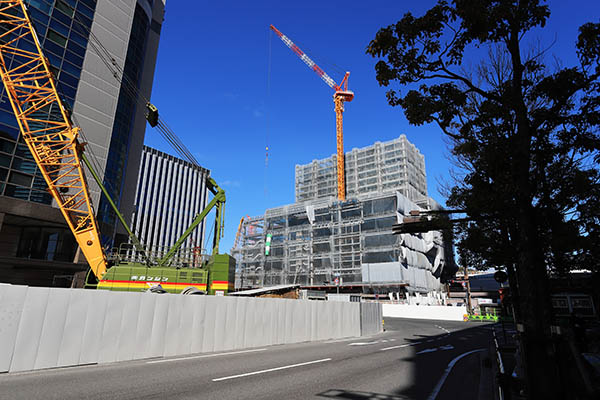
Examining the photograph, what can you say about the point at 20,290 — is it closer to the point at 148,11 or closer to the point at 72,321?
the point at 72,321

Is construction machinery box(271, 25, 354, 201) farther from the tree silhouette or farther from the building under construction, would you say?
the tree silhouette

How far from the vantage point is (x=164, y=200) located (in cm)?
12681

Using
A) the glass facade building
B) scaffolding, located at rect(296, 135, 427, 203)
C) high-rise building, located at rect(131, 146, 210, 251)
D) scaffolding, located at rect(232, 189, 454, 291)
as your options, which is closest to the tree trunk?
the glass facade building

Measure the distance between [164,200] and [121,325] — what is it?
125869 mm

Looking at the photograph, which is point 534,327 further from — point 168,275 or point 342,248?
point 342,248

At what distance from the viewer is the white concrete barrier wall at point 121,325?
8320 mm

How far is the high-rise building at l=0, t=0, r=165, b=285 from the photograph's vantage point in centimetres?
2733

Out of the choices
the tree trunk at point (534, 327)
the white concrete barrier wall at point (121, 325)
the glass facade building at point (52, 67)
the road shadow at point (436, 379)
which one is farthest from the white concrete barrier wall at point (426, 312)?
the glass facade building at point (52, 67)

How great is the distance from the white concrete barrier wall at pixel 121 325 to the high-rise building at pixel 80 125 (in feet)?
67.4

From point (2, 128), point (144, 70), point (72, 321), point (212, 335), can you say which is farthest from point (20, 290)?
point (144, 70)

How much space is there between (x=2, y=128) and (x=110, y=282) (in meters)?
18.9

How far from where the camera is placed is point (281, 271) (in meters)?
68.2

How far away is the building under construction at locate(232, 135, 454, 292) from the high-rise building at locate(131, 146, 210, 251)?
174 ft

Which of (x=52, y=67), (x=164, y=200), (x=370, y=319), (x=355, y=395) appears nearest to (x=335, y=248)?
(x=370, y=319)
